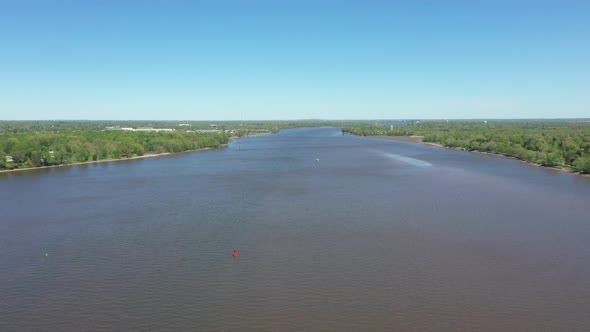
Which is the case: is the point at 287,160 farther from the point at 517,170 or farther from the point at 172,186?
the point at 517,170

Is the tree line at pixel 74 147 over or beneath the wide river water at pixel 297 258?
over

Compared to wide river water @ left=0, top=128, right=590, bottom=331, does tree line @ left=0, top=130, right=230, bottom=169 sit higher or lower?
higher

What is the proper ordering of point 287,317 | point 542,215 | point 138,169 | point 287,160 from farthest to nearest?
1. point 287,160
2. point 138,169
3. point 542,215
4. point 287,317

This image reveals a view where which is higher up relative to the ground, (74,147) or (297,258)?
(74,147)

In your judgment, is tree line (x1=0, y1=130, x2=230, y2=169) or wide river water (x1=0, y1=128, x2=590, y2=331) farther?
tree line (x1=0, y1=130, x2=230, y2=169)

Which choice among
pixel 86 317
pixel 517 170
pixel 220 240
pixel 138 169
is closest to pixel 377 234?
pixel 220 240

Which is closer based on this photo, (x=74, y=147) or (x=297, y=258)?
(x=297, y=258)

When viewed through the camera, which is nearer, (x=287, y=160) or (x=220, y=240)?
(x=220, y=240)

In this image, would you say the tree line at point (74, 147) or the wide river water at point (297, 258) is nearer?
the wide river water at point (297, 258)
